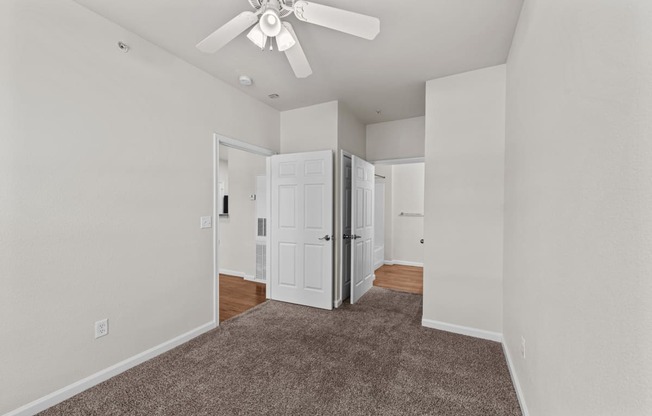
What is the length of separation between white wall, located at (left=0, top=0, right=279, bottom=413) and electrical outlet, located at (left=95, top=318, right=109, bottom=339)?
0.13 feet

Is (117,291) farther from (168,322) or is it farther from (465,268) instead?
(465,268)

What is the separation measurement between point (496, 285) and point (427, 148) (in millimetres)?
1514

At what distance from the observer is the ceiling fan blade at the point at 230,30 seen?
5.13 feet

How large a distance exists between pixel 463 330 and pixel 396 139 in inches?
108

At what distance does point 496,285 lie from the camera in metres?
2.64

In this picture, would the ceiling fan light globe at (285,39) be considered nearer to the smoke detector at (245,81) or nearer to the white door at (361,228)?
the smoke detector at (245,81)

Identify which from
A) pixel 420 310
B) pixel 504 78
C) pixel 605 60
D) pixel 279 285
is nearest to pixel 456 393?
pixel 420 310

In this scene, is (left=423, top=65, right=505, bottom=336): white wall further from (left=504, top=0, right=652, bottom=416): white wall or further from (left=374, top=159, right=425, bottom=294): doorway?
(left=374, top=159, right=425, bottom=294): doorway

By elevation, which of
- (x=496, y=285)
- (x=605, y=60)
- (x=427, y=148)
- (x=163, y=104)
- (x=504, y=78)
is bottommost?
(x=496, y=285)

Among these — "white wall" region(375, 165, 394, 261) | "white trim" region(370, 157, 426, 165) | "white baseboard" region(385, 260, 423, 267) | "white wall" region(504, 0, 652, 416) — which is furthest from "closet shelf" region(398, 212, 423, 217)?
"white wall" region(504, 0, 652, 416)

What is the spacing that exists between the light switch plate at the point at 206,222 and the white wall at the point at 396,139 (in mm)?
2654

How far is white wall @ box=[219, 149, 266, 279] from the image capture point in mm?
4758

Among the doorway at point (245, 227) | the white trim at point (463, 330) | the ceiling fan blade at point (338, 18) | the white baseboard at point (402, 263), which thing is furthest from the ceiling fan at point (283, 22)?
the white baseboard at point (402, 263)

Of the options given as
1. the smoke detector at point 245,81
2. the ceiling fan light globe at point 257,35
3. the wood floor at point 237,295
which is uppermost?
the smoke detector at point 245,81
